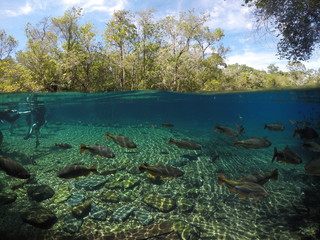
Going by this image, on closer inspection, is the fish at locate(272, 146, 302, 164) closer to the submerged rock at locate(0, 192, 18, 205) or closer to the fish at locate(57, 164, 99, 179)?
the fish at locate(57, 164, 99, 179)

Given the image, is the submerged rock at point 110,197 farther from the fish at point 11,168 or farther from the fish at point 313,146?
the fish at point 313,146

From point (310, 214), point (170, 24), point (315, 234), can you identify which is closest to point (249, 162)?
point (310, 214)

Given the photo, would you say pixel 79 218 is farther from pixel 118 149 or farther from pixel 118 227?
pixel 118 149

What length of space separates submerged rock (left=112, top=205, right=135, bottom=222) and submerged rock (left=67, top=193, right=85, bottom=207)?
1.54 metres

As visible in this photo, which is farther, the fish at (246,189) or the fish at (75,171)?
the fish at (75,171)

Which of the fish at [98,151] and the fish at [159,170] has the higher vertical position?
the fish at [98,151]

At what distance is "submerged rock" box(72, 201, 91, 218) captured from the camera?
6.51m

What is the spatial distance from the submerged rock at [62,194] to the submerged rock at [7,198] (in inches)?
55.7

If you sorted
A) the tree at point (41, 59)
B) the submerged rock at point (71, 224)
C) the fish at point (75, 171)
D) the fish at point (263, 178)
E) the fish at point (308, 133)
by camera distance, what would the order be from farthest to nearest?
1. the tree at point (41, 59)
2. the fish at point (308, 133)
3. the submerged rock at point (71, 224)
4. the fish at point (75, 171)
5. the fish at point (263, 178)

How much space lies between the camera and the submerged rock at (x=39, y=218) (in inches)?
228

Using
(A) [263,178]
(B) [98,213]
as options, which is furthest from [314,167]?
(B) [98,213]

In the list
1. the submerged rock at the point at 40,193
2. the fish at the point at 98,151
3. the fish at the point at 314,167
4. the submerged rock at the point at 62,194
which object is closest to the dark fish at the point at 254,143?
the fish at the point at 314,167

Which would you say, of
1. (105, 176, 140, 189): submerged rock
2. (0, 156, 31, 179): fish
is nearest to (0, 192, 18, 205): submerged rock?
(105, 176, 140, 189): submerged rock

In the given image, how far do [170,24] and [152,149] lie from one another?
80.2ft
